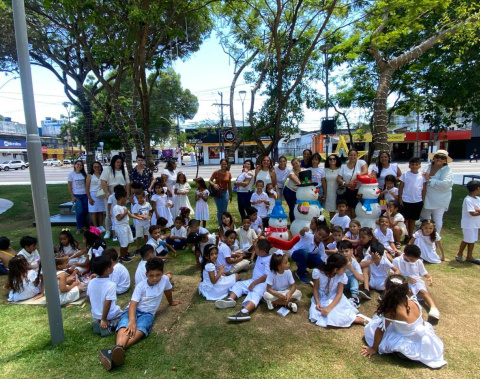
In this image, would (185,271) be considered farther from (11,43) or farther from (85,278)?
(11,43)

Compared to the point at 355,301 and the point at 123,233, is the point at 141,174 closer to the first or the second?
the point at 123,233

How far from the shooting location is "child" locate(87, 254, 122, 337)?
3385 millimetres

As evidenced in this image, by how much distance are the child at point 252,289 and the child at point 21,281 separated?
8.31ft

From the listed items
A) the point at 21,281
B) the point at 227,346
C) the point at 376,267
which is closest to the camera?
the point at 227,346

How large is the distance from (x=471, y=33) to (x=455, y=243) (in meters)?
5.65

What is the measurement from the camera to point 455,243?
620cm

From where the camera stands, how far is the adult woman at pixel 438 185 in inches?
212

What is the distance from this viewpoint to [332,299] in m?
3.66

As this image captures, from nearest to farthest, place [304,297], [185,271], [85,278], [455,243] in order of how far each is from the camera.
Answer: [304,297], [85,278], [185,271], [455,243]

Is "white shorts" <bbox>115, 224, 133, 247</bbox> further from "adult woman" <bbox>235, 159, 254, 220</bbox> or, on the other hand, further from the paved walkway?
the paved walkway

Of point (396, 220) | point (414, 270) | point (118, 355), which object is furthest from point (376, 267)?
point (118, 355)

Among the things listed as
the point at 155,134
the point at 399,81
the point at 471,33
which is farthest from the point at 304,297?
the point at 155,134

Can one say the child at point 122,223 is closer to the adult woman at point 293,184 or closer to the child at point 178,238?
the child at point 178,238

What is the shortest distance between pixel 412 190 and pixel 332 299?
Answer: 3043 millimetres
